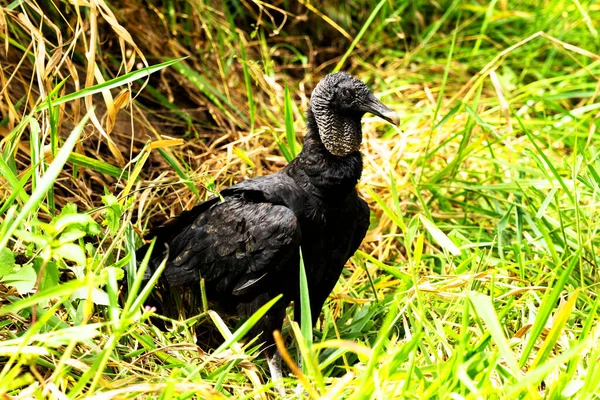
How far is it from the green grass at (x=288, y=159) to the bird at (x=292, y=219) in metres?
0.14

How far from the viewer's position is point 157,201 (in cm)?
347

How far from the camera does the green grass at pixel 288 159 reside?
214cm

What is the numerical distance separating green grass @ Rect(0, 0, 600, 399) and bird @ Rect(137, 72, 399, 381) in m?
0.14

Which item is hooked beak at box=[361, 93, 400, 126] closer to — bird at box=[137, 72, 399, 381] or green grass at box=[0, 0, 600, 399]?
bird at box=[137, 72, 399, 381]

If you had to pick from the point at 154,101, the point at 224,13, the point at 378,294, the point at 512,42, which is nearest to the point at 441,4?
the point at 512,42

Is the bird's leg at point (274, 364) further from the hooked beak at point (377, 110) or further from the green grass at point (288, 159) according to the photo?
the hooked beak at point (377, 110)

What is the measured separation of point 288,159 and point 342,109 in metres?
0.74

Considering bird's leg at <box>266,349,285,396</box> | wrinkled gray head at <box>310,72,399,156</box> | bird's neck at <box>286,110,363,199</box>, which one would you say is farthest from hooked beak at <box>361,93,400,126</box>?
bird's leg at <box>266,349,285,396</box>

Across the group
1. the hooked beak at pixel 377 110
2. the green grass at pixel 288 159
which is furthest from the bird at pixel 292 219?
the green grass at pixel 288 159

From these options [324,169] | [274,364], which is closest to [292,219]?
[324,169]

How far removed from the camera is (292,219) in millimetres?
2756

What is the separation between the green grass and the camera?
2143 millimetres

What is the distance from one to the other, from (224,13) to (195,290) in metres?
→ 2.05

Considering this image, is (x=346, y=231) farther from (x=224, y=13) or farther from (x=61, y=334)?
(x=224, y=13)
